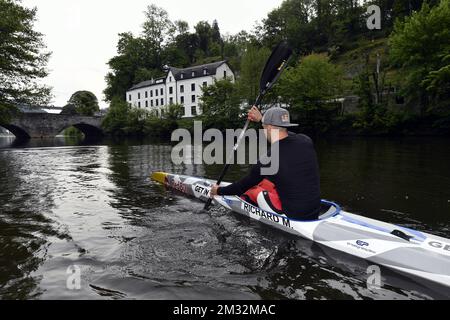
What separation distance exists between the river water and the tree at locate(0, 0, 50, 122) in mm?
23446

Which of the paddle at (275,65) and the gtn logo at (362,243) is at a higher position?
the paddle at (275,65)

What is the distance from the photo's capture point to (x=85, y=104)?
10375cm

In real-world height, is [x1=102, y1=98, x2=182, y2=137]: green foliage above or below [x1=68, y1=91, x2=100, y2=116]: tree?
below

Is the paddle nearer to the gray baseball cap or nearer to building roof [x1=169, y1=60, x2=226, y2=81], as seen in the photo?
the gray baseball cap

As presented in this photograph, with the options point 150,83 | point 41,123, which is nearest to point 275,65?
point 41,123

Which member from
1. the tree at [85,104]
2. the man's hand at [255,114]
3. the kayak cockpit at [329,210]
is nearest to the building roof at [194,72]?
the tree at [85,104]

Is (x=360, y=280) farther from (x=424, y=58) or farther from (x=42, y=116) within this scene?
(x=42, y=116)

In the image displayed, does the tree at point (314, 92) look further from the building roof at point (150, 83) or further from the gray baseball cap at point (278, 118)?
the building roof at point (150, 83)

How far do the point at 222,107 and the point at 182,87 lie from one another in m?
28.6

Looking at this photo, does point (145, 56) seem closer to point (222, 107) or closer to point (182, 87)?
point (182, 87)

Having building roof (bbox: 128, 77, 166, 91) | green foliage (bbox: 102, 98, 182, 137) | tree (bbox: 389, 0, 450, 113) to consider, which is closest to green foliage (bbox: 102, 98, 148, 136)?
green foliage (bbox: 102, 98, 182, 137)

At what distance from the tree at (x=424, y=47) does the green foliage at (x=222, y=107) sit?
75.6 feet

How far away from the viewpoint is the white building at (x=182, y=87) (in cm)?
7269

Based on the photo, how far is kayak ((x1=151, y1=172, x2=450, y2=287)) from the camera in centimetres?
491
